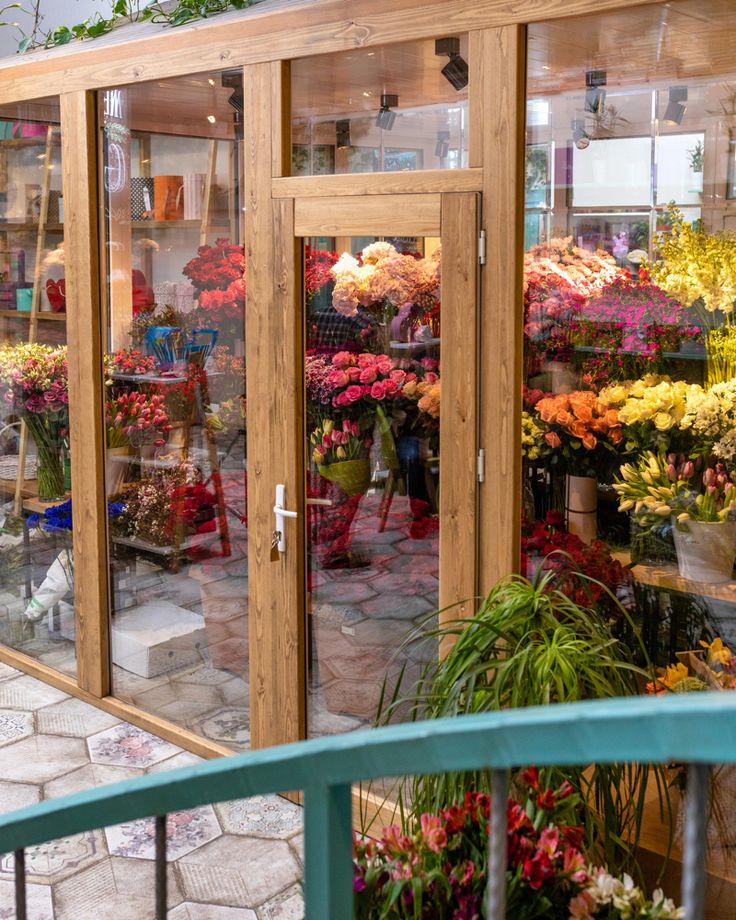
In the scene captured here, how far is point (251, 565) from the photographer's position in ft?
12.4

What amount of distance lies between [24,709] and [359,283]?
2.36 m

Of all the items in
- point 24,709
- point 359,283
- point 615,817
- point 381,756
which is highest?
point 359,283

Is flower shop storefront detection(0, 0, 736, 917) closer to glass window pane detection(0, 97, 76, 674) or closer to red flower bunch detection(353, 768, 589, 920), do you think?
glass window pane detection(0, 97, 76, 674)

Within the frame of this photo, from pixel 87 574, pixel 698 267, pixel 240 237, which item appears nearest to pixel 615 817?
pixel 698 267

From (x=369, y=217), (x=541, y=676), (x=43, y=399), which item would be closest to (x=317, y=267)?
(x=369, y=217)

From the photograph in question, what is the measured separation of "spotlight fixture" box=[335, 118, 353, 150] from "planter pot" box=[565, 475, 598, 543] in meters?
1.20

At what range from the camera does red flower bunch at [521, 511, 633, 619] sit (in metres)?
2.95

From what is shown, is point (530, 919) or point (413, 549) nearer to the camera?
point (530, 919)

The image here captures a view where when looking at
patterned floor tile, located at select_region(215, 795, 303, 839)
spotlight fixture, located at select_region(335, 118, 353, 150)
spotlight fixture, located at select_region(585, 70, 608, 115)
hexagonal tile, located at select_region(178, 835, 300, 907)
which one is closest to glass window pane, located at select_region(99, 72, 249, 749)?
patterned floor tile, located at select_region(215, 795, 303, 839)

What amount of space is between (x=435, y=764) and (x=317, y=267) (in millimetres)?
2639

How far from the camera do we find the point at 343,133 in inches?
131

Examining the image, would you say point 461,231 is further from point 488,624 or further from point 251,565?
point 251,565

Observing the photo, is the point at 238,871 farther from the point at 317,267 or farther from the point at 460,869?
the point at 317,267

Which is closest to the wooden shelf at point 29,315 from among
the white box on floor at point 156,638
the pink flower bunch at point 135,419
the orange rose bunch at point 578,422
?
the pink flower bunch at point 135,419
